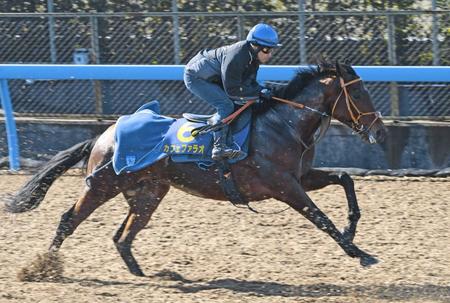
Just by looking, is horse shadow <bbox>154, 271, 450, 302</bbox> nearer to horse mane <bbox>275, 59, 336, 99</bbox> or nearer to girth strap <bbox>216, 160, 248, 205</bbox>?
girth strap <bbox>216, 160, 248, 205</bbox>

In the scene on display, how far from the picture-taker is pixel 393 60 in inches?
439

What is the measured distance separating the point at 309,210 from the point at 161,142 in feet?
4.37

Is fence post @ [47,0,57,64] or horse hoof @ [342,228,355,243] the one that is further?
fence post @ [47,0,57,64]

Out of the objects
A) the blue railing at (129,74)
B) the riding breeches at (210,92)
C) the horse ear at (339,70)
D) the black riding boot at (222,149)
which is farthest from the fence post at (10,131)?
the horse ear at (339,70)

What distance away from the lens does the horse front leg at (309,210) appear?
6965mm

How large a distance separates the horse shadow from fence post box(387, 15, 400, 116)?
431 cm

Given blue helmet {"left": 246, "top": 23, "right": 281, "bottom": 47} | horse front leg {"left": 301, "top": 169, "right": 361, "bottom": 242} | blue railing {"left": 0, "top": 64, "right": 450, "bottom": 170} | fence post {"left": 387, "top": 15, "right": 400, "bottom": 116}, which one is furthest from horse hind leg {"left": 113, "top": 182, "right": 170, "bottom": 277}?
fence post {"left": 387, "top": 15, "right": 400, "bottom": 116}

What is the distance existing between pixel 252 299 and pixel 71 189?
401cm

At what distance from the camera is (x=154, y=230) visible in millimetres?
8602

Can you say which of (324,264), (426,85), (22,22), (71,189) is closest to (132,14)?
(22,22)

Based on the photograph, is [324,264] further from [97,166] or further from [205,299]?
[97,166]

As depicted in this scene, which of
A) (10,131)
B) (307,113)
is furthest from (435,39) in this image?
(10,131)

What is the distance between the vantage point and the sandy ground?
268 inches

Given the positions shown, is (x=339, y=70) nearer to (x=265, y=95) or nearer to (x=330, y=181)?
(x=265, y=95)
